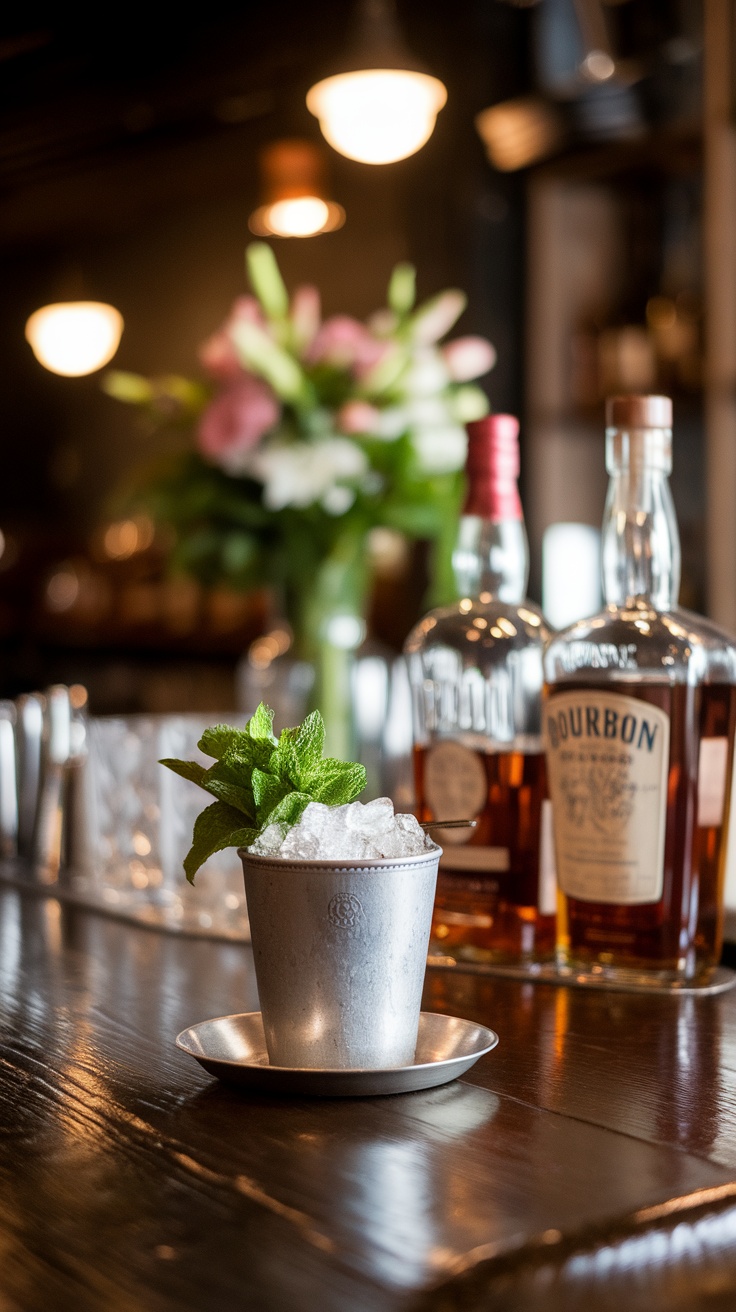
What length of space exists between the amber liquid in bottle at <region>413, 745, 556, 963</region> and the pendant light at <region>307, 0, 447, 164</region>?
206 cm

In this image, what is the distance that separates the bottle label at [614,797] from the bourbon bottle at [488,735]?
0.06 m

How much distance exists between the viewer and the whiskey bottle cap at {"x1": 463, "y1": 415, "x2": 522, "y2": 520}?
3.33ft

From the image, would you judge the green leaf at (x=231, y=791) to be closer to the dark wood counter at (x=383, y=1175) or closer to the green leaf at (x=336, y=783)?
the green leaf at (x=336, y=783)

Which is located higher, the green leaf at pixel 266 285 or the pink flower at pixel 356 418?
the green leaf at pixel 266 285

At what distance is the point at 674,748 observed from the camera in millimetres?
917

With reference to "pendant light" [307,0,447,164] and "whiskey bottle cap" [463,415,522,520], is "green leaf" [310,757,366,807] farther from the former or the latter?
"pendant light" [307,0,447,164]

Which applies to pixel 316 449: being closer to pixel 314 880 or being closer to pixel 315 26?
pixel 314 880

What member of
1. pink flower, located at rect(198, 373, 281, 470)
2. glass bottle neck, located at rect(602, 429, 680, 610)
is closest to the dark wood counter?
glass bottle neck, located at rect(602, 429, 680, 610)

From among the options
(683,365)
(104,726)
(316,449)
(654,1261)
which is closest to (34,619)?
(683,365)

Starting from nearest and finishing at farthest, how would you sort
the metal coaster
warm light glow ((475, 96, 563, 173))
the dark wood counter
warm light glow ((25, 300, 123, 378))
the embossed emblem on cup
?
1. the dark wood counter
2. the embossed emblem on cup
3. the metal coaster
4. warm light glow ((475, 96, 563, 173))
5. warm light glow ((25, 300, 123, 378))

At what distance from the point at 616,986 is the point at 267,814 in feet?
1.03

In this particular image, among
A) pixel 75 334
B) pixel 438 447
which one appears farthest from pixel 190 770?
pixel 75 334

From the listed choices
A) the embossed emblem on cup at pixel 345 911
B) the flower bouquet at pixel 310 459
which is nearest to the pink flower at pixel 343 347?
the flower bouquet at pixel 310 459

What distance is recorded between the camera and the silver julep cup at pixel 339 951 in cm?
67
